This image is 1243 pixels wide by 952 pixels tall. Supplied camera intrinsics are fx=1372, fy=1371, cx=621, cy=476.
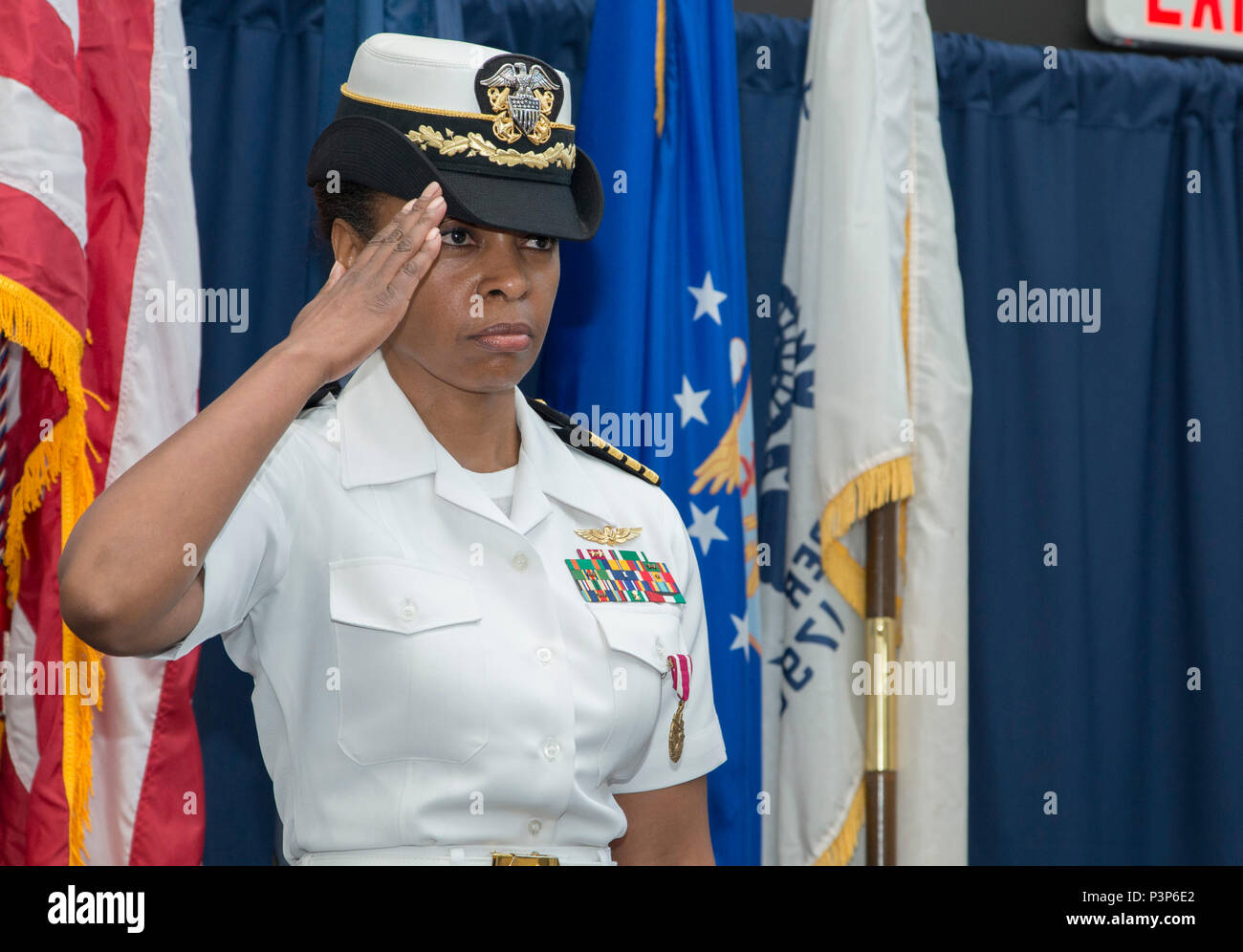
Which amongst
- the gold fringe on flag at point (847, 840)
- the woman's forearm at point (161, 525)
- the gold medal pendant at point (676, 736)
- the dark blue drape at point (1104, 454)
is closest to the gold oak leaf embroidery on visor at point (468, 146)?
the woman's forearm at point (161, 525)

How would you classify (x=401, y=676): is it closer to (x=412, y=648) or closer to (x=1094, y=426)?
(x=412, y=648)

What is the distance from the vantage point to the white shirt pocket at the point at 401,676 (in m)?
1.21

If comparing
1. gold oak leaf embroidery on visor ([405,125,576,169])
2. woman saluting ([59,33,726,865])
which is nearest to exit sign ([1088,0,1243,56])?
woman saluting ([59,33,726,865])

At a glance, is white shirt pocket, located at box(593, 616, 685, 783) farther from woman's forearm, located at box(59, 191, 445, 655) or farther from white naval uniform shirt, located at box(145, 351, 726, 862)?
woman's forearm, located at box(59, 191, 445, 655)

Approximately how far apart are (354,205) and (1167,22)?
2.09 metres

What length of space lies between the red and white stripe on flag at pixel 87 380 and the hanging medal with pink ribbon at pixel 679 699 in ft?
2.97

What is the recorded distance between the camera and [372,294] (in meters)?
1.20

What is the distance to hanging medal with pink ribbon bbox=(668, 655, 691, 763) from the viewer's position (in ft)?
4.56

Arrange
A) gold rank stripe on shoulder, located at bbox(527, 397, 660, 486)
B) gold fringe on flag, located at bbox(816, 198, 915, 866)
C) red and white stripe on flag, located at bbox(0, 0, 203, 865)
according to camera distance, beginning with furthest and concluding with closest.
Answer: gold fringe on flag, located at bbox(816, 198, 915, 866), red and white stripe on flag, located at bbox(0, 0, 203, 865), gold rank stripe on shoulder, located at bbox(527, 397, 660, 486)

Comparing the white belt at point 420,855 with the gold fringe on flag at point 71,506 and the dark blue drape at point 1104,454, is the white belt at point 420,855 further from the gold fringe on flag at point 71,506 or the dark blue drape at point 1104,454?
the dark blue drape at point 1104,454
